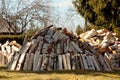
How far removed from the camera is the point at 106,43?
858 inches

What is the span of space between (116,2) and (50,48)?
303 inches

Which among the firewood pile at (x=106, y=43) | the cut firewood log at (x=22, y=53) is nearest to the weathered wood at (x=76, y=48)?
the cut firewood log at (x=22, y=53)

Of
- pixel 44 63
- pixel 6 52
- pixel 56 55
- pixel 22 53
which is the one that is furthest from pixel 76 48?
pixel 6 52

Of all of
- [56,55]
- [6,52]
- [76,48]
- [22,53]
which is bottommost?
[56,55]

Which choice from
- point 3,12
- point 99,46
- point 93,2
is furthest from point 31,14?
point 99,46

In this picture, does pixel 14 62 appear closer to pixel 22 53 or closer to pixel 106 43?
pixel 22 53

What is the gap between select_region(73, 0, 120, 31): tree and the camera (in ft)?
78.1

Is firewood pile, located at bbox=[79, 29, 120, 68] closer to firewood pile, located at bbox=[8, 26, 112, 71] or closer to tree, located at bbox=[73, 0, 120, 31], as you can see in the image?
tree, located at bbox=[73, 0, 120, 31]

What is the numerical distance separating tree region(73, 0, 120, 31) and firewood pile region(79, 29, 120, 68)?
0.68 metres

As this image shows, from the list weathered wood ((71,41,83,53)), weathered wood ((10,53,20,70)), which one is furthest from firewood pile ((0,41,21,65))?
weathered wood ((71,41,83,53))

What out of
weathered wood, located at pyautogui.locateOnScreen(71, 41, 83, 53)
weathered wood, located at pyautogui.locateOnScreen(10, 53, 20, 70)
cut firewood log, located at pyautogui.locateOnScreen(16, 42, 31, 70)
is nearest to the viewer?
cut firewood log, located at pyautogui.locateOnScreen(16, 42, 31, 70)

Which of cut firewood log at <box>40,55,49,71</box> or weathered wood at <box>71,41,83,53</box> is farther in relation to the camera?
weathered wood at <box>71,41,83,53</box>

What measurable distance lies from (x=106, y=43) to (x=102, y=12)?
3065 mm

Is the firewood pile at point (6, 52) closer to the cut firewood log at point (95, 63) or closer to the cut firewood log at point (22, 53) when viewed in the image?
the cut firewood log at point (22, 53)
